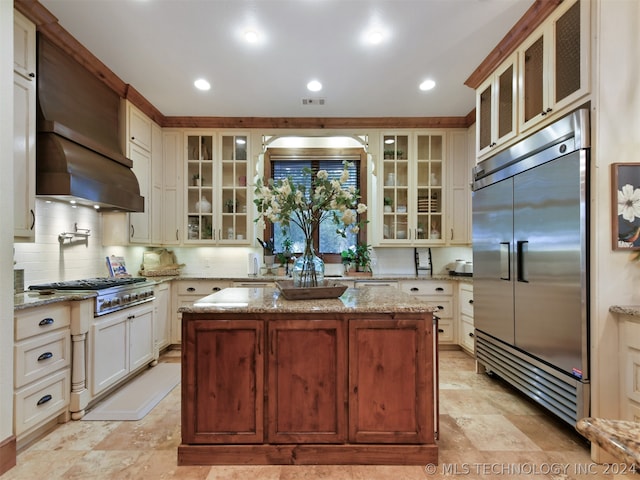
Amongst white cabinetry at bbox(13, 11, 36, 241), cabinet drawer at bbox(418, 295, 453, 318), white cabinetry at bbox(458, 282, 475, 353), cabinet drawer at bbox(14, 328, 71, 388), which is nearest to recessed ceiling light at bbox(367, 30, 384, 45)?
white cabinetry at bbox(13, 11, 36, 241)

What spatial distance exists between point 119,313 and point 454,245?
3604mm

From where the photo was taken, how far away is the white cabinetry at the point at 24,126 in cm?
210

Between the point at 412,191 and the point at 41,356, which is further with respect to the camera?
the point at 412,191

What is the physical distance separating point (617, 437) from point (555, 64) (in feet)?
7.61

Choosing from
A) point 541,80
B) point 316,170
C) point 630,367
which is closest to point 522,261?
point 630,367

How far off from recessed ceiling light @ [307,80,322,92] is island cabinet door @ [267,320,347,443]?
2344mm

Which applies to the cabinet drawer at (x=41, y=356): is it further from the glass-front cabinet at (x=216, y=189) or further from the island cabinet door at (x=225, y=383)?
the glass-front cabinet at (x=216, y=189)

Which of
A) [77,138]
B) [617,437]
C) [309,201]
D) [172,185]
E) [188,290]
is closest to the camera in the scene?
[617,437]

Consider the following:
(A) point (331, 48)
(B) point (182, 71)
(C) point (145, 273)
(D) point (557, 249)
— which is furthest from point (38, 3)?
(D) point (557, 249)

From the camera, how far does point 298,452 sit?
176 centimetres

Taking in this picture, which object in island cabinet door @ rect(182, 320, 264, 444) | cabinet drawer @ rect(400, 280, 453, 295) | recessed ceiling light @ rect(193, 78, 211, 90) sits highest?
recessed ceiling light @ rect(193, 78, 211, 90)

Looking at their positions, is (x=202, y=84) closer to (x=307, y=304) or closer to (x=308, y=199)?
(x=308, y=199)

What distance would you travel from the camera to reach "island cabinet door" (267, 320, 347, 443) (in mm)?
1756

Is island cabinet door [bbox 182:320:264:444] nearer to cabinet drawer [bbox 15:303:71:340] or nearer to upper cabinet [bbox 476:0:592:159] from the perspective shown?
cabinet drawer [bbox 15:303:71:340]
